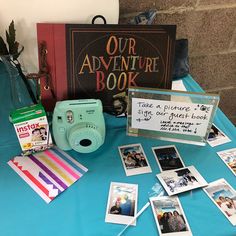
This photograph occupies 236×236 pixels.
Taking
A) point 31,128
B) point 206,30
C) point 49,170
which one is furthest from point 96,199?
point 206,30

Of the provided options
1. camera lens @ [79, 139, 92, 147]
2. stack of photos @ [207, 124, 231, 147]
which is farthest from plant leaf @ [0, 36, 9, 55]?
stack of photos @ [207, 124, 231, 147]

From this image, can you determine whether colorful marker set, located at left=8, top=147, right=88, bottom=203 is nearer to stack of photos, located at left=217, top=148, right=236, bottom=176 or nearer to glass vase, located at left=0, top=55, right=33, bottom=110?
glass vase, located at left=0, top=55, right=33, bottom=110

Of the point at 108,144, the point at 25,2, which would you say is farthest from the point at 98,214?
the point at 25,2

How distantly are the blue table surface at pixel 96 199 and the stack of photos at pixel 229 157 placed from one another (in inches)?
0.6

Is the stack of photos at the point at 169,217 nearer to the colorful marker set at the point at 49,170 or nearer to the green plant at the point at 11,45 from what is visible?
the colorful marker set at the point at 49,170

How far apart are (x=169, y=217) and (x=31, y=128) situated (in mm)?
425

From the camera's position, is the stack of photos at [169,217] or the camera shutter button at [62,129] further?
the camera shutter button at [62,129]

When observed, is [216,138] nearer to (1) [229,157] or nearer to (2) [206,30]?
(1) [229,157]

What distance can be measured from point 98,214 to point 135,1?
832 millimetres

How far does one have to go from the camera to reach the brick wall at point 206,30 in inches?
46.3

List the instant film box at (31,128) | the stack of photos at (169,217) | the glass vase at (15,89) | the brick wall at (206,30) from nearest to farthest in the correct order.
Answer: the stack of photos at (169,217) < the instant film box at (31,128) < the glass vase at (15,89) < the brick wall at (206,30)

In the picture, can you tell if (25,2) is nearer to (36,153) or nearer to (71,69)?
(71,69)

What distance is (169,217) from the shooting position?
0.68m

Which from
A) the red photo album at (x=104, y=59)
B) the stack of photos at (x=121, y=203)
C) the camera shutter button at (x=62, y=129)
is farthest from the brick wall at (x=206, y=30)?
the stack of photos at (x=121, y=203)
